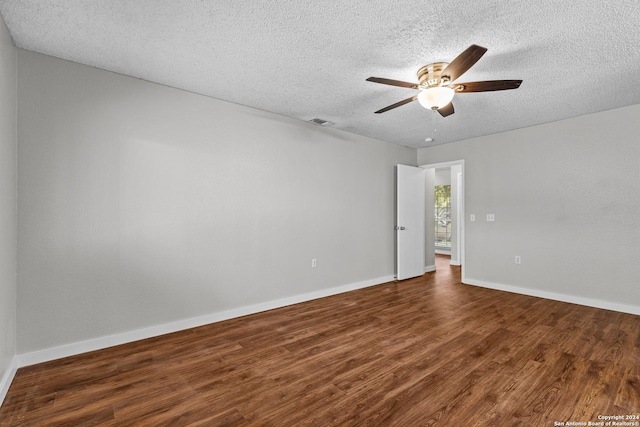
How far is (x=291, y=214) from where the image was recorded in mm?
3895

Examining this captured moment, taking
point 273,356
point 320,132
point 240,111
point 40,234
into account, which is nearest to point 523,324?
point 273,356

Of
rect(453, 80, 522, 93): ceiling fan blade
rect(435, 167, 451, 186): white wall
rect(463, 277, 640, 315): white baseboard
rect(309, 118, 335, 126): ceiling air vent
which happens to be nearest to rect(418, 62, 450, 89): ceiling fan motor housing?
rect(453, 80, 522, 93): ceiling fan blade

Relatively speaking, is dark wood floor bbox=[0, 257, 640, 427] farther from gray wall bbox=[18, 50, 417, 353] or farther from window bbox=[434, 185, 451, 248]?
window bbox=[434, 185, 451, 248]

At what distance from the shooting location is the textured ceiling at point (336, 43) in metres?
1.83

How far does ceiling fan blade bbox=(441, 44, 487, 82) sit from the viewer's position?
5.96ft

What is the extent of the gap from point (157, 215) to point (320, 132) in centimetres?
250

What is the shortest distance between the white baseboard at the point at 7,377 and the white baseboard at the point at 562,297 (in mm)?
5647

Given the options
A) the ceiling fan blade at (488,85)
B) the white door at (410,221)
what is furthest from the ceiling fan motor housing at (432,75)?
the white door at (410,221)

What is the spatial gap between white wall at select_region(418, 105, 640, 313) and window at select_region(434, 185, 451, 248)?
4161 mm

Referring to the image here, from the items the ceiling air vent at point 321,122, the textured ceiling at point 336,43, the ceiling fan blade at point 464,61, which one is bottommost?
the ceiling fan blade at point 464,61

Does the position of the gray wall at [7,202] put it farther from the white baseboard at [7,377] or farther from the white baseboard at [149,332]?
the white baseboard at [149,332]

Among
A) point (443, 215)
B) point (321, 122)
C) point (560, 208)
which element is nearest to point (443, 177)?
point (443, 215)

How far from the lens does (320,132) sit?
4262 millimetres

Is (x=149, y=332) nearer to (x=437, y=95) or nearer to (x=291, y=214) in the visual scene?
(x=291, y=214)
